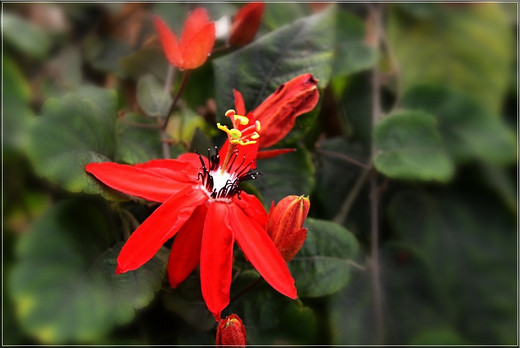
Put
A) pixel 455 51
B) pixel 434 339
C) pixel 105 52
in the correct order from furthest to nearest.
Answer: pixel 455 51, pixel 105 52, pixel 434 339

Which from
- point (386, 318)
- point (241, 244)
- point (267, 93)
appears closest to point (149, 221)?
point (241, 244)

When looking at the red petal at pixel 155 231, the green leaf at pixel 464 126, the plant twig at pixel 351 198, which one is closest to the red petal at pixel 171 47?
the red petal at pixel 155 231

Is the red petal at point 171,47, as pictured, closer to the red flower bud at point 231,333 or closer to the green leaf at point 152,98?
the green leaf at point 152,98

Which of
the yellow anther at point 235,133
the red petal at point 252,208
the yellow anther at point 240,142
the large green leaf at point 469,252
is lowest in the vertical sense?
the large green leaf at point 469,252

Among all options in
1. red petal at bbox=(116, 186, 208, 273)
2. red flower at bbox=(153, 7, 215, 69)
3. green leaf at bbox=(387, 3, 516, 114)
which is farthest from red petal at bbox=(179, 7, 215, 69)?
green leaf at bbox=(387, 3, 516, 114)

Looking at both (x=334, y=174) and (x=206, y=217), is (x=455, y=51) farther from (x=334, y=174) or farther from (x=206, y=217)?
(x=206, y=217)

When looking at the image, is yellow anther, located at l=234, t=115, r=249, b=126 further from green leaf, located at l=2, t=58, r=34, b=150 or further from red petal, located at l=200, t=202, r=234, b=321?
green leaf, located at l=2, t=58, r=34, b=150

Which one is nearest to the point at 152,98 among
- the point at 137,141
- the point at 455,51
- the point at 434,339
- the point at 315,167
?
the point at 137,141
